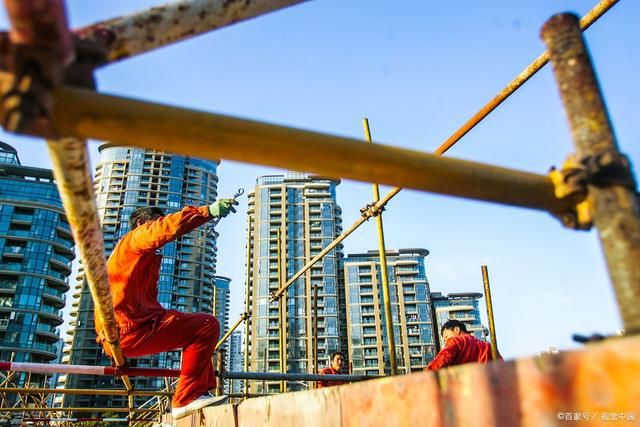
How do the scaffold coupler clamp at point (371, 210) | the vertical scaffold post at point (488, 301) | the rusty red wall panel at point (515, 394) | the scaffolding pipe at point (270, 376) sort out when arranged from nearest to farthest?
the rusty red wall panel at point (515, 394)
the scaffolding pipe at point (270, 376)
the scaffold coupler clamp at point (371, 210)
the vertical scaffold post at point (488, 301)

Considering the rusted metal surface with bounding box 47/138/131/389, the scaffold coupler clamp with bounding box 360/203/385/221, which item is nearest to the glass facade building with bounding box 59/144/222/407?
the scaffold coupler clamp with bounding box 360/203/385/221

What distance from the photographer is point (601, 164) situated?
1064 mm

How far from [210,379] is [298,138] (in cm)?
253

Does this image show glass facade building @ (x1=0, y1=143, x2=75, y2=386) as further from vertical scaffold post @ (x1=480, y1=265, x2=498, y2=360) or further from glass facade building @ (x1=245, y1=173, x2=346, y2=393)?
vertical scaffold post @ (x1=480, y1=265, x2=498, y2=360)

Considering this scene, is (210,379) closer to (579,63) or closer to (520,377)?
(520,377)

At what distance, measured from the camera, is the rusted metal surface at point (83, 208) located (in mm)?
1155

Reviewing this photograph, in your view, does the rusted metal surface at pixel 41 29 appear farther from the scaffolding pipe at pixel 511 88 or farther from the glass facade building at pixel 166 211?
the glass facade building at pixel 166 211

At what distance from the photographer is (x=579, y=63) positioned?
3.86 ft

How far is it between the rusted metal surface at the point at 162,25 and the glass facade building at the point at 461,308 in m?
94.3

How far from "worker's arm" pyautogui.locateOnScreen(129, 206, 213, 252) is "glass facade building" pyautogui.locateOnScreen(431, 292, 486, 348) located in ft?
305

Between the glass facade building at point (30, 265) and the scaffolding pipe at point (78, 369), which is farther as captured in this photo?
the glass facade building at point (30, 265)

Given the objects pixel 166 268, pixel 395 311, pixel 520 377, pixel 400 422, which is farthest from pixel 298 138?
pixel 395 311

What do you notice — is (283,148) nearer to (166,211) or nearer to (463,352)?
(463,352)

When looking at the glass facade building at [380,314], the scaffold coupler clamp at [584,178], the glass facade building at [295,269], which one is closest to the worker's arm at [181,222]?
the scaffold coupler clamp at [584,178]
